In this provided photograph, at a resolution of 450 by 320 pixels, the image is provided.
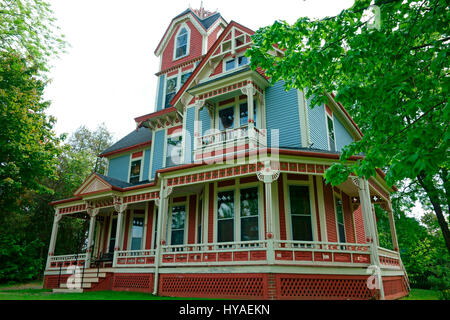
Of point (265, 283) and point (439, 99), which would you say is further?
point (265, 283)

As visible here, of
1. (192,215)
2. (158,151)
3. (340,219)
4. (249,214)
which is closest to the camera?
(249,214)

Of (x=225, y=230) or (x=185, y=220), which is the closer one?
(x=225, y=230)

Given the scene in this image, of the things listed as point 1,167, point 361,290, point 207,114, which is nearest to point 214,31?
point 207,114

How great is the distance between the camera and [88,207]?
14.7m

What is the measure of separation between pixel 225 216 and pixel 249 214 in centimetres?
100

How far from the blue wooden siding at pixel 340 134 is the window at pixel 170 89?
32.4 feet

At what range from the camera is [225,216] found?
11.3 metres

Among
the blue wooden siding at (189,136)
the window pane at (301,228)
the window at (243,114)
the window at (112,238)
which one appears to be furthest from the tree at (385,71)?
the window at (112,238)

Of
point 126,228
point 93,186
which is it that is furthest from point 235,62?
point 126,228

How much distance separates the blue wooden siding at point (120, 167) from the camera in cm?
1886

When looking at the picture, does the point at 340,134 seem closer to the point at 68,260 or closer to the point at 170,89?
the point at 170,89

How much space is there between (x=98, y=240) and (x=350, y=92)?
16.3m
